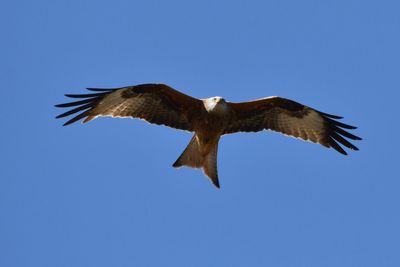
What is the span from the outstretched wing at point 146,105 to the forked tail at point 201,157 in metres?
0.33

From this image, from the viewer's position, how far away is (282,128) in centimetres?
1283

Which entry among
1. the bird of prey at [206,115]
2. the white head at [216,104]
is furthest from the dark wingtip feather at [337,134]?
the white head at [216,104]

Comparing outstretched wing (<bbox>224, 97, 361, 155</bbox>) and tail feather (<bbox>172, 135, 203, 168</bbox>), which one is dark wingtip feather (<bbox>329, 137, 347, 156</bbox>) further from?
tail feather (<bbox>172, 135, 203, 168</bbox>)

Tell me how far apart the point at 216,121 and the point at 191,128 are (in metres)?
0.58

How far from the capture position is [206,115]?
39.1 feet

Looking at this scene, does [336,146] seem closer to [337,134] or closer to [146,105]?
[337,134]

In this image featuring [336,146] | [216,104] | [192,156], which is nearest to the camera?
[216,104]

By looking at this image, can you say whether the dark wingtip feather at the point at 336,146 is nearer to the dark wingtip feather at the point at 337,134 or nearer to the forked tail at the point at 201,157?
the dark wingtip feather at the point at 337,134

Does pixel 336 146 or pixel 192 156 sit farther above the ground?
pixel 336 146

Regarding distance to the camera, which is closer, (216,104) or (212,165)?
(216,104)

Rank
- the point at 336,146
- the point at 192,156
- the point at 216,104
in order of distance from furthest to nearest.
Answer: the point at 336,146, the point at 192,156, the point at 216,104

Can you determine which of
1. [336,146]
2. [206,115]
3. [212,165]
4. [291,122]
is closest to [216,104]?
[206,115]

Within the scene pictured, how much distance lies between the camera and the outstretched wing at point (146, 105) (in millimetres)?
11984

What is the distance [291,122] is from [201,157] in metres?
1.68
